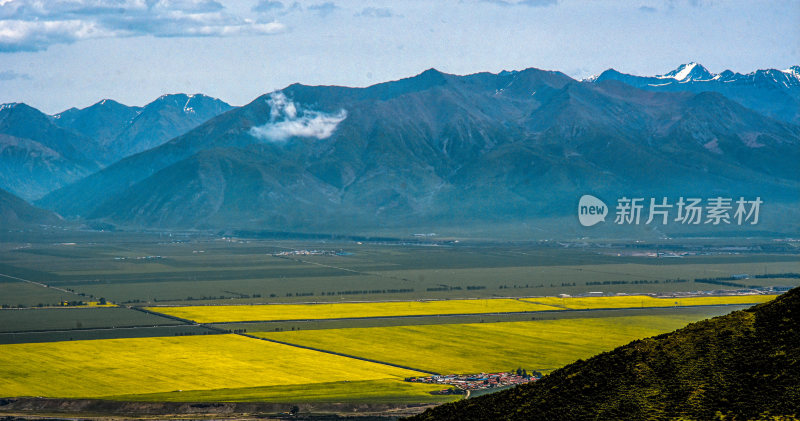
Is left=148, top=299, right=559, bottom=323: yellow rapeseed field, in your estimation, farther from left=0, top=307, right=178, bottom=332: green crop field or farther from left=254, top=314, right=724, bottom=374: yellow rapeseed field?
left=254, top=314, right=724, bottom=374: yellow rapeseed field

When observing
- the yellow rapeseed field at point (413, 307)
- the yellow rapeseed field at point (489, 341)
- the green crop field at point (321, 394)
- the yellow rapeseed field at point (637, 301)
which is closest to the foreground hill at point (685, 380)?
the green crop field at point (321, 394)

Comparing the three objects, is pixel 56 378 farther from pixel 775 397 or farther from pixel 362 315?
pixel 775 397

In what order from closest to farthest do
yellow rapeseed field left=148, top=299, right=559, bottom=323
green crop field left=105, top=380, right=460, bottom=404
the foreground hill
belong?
the foreground hill, green crop field left=105, top=380, right=460, bottom=404, yellow rapeseed field left=148, top=299, right=559, bottom=323

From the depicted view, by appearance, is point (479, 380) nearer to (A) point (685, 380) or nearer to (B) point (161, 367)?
(B) point (161, 367)

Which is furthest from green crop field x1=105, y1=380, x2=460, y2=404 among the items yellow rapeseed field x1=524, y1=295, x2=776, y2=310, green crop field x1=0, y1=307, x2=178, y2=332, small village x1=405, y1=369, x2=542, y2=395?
yellow rapeseed field x1=524, y1=295, x2=776, y2=310

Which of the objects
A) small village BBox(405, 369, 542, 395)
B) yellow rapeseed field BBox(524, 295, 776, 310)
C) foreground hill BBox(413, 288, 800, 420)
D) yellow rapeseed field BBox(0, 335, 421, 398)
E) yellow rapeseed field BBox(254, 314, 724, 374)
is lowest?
yellow rapeseed field BBox(0, 335, 421, 398)

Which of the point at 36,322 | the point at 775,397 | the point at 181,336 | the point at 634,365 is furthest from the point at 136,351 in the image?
the point at 775,397

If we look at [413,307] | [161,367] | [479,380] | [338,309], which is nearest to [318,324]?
[338,309]
